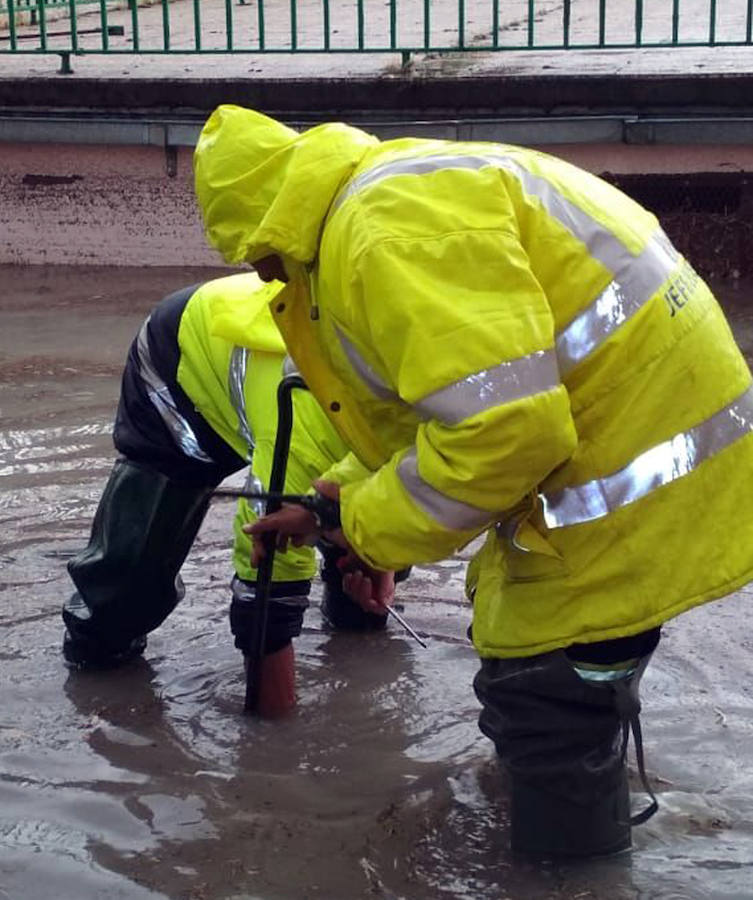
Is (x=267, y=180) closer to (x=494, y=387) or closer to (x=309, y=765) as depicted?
(x=494, y=387)

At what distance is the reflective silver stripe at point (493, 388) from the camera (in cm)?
262

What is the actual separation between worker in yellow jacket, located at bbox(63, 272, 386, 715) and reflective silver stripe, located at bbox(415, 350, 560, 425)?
1.12m

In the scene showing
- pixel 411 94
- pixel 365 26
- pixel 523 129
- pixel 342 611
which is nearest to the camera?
pixel 342 611

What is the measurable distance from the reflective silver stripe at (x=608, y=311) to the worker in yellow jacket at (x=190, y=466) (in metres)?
1.05

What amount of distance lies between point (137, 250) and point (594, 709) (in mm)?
5806

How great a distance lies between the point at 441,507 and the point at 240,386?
119 centimetres

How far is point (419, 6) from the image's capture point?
39.9ft

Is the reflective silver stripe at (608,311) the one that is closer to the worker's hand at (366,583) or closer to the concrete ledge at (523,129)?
the worker's hand at (366,583)

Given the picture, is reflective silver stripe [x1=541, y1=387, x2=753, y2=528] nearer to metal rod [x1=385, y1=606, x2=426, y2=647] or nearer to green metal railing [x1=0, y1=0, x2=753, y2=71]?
metal rod [x1=385, y1=606, x2=426, y2=647]

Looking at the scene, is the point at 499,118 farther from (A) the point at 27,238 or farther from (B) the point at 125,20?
(B) the point at 125,20

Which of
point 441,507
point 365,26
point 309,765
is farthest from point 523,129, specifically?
point 441,507

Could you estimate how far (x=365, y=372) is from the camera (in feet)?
9.62

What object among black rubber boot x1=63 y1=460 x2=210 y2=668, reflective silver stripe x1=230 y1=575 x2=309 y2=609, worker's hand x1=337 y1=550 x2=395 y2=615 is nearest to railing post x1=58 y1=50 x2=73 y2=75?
black rubber boot x1=63 y1=460 x2=210 y2=668

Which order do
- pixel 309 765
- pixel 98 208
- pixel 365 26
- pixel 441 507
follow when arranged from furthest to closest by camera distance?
pixel 365 26 < pixel 98 208 < pixel 309 765 < pixel 441 507
